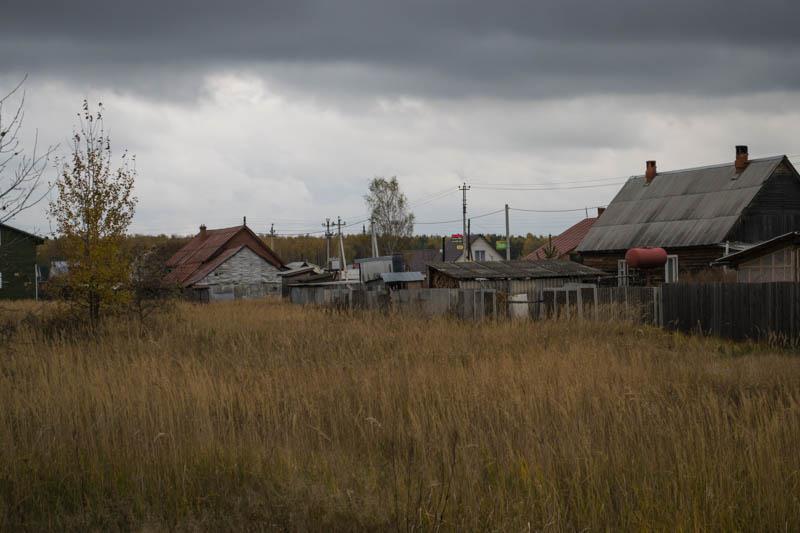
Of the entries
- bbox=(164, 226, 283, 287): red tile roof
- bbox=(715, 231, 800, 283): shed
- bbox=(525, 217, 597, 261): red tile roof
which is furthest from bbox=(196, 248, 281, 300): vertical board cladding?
bbox=(715, 231, 800, 283): shed

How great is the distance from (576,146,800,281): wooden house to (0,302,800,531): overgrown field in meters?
27.5

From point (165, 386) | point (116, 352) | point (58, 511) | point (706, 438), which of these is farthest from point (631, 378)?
point (116, 352)

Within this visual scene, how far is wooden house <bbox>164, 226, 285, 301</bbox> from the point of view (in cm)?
5872

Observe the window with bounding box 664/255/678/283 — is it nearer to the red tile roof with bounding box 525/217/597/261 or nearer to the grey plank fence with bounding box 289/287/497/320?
the grey plank fence with bounding box 289/287/497/320

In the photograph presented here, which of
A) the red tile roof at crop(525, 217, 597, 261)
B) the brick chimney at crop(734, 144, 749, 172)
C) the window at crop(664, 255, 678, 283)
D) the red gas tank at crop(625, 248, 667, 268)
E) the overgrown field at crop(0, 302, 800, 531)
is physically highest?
the brick chimney at crop(734, 144, 749, 172)

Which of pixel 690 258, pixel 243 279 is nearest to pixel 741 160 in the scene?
pixel 690 258

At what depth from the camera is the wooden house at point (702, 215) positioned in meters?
37.2

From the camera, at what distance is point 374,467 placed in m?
6.12

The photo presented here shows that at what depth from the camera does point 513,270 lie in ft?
110

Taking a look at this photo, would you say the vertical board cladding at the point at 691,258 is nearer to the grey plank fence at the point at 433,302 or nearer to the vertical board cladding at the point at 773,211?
the vertical board cladding at the point at 773,211

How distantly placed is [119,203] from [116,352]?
7.88 m

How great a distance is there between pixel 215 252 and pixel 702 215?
39.6 metres

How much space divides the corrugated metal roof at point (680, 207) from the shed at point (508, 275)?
614cm

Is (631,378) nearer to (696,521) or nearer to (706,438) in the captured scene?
(706,438)
